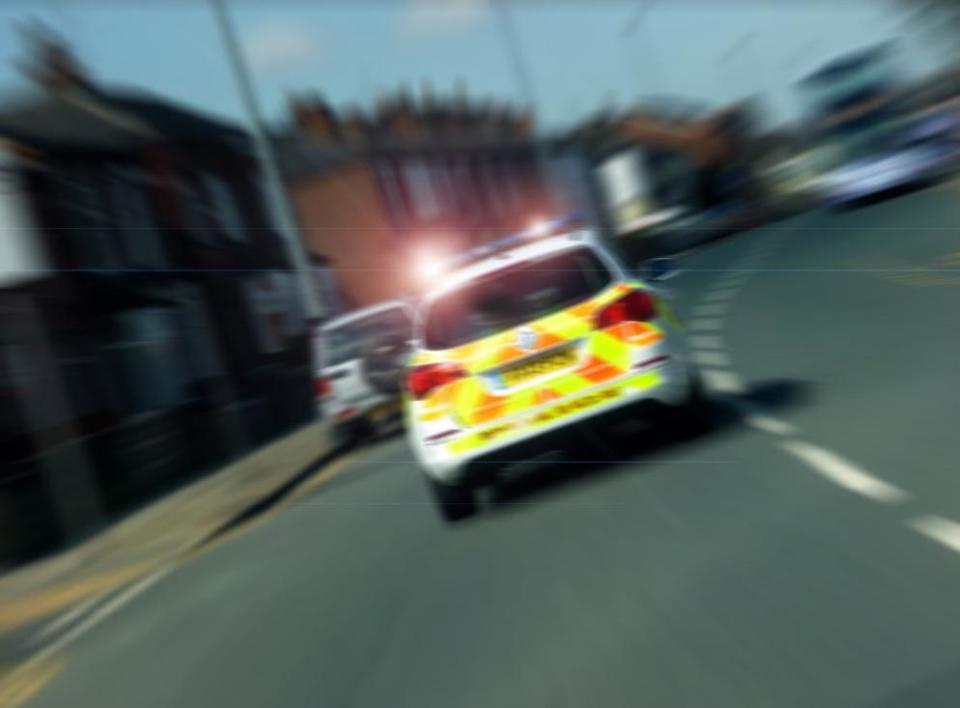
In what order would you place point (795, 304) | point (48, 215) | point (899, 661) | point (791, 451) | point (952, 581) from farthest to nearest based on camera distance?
point (48, 215) < point (795, 304) < point (791, 451) < point (952, 581) < point (899, 661)

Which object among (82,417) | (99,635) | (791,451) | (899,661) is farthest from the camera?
(82,417)

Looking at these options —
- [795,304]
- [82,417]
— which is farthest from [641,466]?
[82,417]

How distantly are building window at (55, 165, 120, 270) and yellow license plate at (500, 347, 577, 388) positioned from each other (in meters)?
16.0

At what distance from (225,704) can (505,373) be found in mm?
2843

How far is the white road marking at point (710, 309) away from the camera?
17.5m

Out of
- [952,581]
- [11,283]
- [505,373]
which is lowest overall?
[952,581]

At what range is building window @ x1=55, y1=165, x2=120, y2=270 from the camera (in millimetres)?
22172

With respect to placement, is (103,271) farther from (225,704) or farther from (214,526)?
(225,704)

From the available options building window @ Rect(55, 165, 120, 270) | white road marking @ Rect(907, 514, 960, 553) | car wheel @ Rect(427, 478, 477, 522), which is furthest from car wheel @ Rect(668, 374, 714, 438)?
building window @ Rect(55, 165, 120, 270)

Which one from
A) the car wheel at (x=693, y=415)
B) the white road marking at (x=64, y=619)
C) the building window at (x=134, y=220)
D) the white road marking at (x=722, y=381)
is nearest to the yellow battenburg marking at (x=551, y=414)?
the car wheel at (x=693, y=415)

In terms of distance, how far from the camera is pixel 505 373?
742 cm

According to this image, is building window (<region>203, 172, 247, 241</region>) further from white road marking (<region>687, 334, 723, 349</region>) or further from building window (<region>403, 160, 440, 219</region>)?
white road marking (<region>687, 334, 723, 349</region>)

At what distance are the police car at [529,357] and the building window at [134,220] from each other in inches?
686

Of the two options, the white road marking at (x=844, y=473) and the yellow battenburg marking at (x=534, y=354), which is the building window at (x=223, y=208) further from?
the white road marking at (x=844, y=473)
